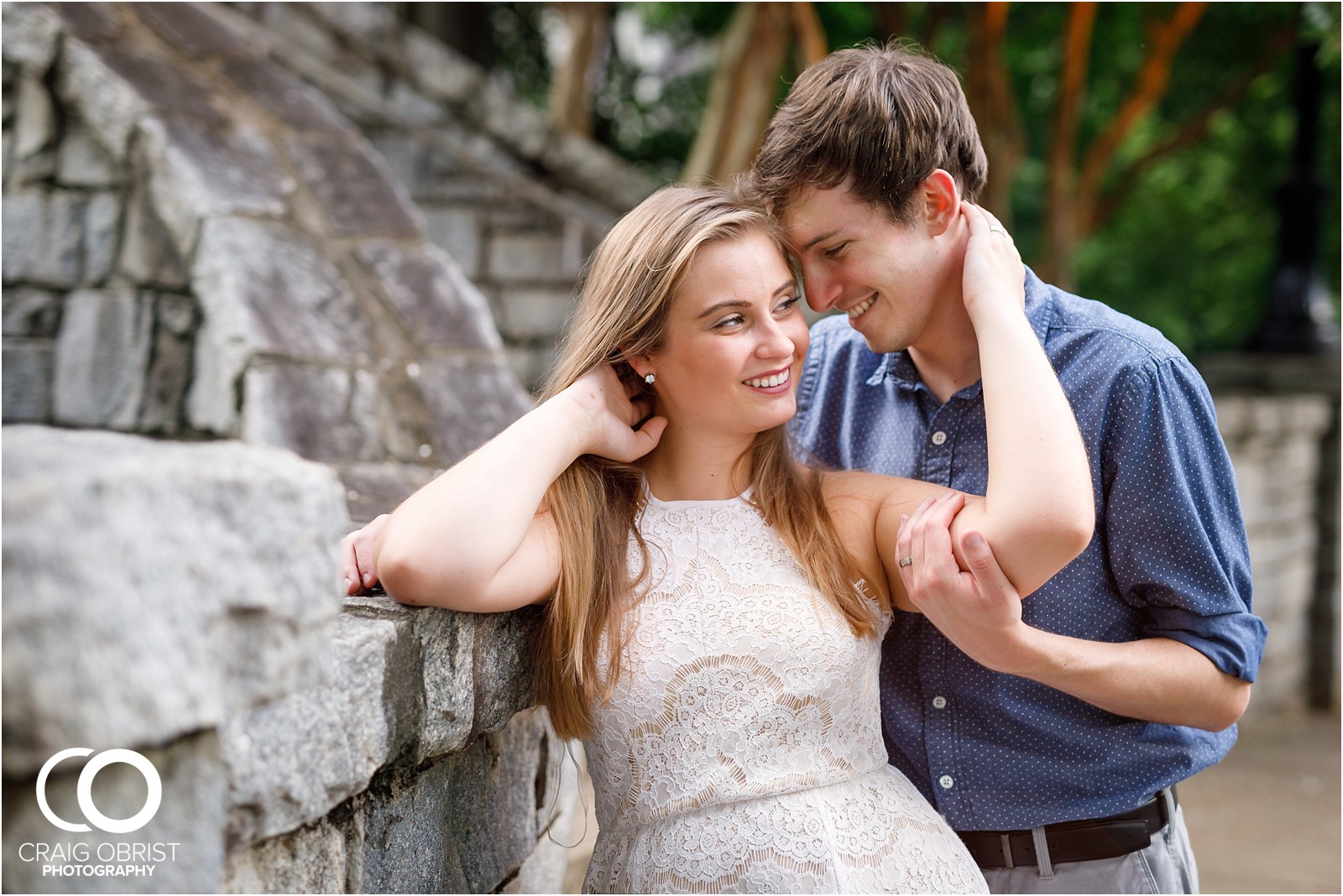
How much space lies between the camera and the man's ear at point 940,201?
2.04 meters

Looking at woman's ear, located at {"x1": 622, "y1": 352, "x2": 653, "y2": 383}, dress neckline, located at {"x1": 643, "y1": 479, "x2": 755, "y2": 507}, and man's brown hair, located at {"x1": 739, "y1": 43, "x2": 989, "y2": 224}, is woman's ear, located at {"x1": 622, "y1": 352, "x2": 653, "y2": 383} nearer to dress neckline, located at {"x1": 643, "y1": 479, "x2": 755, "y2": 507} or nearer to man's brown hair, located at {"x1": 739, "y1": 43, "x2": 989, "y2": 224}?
dress neckline, located at {"x1": 643, "y1": 479, "x2": 755, "y2": 507}

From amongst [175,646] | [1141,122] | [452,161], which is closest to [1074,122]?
[1141,122]

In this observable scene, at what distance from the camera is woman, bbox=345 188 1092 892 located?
1.70 metres

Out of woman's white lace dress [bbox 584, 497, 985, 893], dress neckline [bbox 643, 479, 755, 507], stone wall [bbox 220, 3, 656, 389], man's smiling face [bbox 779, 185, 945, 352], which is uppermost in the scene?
stone wall [bbox 220, 3, 656, 389]

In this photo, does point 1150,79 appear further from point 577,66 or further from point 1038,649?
point 1038,649

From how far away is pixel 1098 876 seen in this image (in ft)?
6.66

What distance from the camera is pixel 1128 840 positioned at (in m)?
2.02

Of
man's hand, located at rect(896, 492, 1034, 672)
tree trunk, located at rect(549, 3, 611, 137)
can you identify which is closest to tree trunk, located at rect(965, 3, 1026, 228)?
tree trunk, located at rect(549, 3, 611, 137)

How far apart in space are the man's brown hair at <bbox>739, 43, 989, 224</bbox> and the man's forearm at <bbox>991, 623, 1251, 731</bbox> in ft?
2.72

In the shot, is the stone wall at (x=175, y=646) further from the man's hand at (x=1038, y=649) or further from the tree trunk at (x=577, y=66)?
the tree trunk at (x=577, y=66)

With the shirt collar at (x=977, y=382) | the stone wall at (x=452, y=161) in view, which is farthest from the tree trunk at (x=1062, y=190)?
the shirt collar at (x=977, y=382)

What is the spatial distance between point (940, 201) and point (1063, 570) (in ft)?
2.35

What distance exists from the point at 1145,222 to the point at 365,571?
12277mm

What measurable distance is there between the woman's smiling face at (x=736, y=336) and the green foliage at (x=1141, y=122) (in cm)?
607
